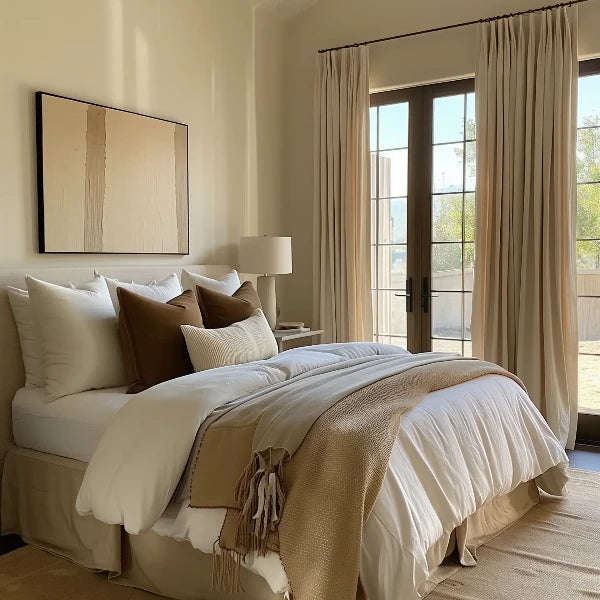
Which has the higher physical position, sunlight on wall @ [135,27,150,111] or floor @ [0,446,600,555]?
sunlight on wall @ [135,27,150,111]

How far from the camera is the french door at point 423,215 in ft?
17.1

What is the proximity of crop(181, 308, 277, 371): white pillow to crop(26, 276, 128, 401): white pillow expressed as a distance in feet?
1.26

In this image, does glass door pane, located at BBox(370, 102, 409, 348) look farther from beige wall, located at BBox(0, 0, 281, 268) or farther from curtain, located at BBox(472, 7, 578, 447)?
beige wall, located at BBox(0, 0, 281, 268)

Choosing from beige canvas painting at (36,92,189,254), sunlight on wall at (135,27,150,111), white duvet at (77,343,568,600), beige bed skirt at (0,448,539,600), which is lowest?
beige bed skirt at (0,448,539,600)

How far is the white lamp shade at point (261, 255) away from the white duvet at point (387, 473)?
182cm

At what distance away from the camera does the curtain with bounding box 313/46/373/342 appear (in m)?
5.47

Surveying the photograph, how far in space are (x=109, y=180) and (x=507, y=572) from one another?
2.97 meters

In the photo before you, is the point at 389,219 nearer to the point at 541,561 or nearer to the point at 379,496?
the point at 541,561

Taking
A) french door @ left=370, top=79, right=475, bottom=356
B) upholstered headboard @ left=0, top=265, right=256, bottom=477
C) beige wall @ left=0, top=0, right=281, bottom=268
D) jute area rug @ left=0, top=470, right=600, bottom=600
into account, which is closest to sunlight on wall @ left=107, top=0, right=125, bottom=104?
beige wall @ left=0, top=0, right=281, bottom=268

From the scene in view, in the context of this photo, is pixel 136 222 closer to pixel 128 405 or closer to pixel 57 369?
pixel 57 369

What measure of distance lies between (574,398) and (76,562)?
3220 millimetres

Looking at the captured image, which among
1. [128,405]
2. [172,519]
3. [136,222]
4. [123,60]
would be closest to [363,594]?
→ [172,519]

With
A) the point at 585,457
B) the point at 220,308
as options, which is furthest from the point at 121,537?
the point at 585,457

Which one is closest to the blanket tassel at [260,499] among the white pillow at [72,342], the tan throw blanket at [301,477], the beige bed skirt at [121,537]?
the tan throw blanket at [301,477]
